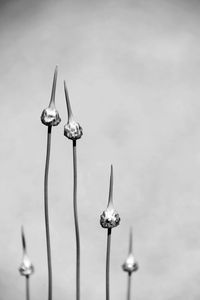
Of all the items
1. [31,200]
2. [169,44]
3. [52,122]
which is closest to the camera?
[52,122]

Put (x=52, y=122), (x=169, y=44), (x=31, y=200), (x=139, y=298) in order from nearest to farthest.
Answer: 1. (x=52, y=122)
2. (x=139, y=298)
3. (x=31, y=200)
4. (x=169, y=44)

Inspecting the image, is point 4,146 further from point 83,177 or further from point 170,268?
point 170,268

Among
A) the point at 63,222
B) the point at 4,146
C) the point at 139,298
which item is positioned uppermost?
the point at 4,146

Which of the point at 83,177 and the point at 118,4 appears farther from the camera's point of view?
the point at 118,4

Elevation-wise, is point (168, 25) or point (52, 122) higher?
point (168, 25)

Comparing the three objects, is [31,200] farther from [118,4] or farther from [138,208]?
[118,4]

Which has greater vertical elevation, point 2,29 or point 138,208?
point 2,29

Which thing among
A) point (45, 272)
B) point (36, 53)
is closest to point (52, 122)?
point (45, 272)

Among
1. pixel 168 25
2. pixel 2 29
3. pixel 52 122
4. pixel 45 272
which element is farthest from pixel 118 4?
pixel 52 122

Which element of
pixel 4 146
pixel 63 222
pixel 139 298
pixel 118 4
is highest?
pixel 118 4
